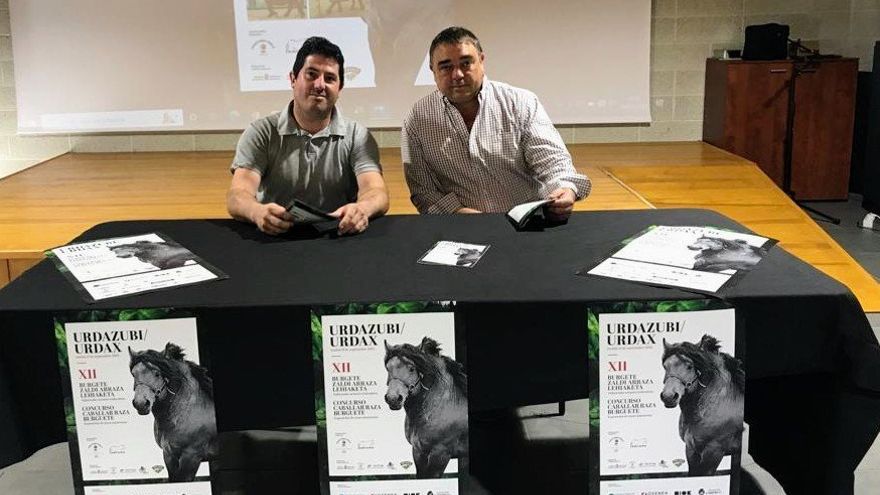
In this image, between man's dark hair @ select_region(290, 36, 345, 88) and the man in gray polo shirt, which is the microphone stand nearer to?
the man in gray polo shirt

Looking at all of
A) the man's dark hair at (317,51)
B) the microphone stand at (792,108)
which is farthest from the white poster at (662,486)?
the microphone stand at (792,108)

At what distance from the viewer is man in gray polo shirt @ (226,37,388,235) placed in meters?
2.31

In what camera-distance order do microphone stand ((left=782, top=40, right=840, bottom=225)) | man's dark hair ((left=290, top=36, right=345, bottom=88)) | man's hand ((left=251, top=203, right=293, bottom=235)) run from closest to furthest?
man's hand ((left=251, top=203, right=293, bottom=235)), man's dark hair ((left=290, top=36, right=345, bottom=88)), microphone stand ((left=782, top=40, right=840, bottom=225))

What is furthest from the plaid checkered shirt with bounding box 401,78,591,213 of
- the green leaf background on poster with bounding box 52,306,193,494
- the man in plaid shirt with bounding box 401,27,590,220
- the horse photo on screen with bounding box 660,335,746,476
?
the green leaf background on poster with bounding box 52,306,193,494

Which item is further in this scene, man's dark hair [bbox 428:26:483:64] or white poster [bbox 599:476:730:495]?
man's dark hair [bbox 428:26:483:64]

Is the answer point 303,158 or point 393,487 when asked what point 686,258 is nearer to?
point 393,487

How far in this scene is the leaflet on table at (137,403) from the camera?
1494 millimetres

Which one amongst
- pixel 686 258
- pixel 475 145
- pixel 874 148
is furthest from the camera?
pixel 874 148

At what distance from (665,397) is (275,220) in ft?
3.31

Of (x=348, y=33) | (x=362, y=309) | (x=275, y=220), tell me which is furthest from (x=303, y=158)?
(x=348, y=33)

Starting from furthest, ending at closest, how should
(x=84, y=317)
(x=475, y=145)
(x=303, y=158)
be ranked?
(x=475, y=145) < (x=303, y=158) < (x=84, y=317)

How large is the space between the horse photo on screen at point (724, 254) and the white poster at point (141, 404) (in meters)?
1.02

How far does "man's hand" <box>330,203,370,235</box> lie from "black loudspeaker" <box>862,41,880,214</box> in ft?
12.3

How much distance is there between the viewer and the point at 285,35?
5688mm
